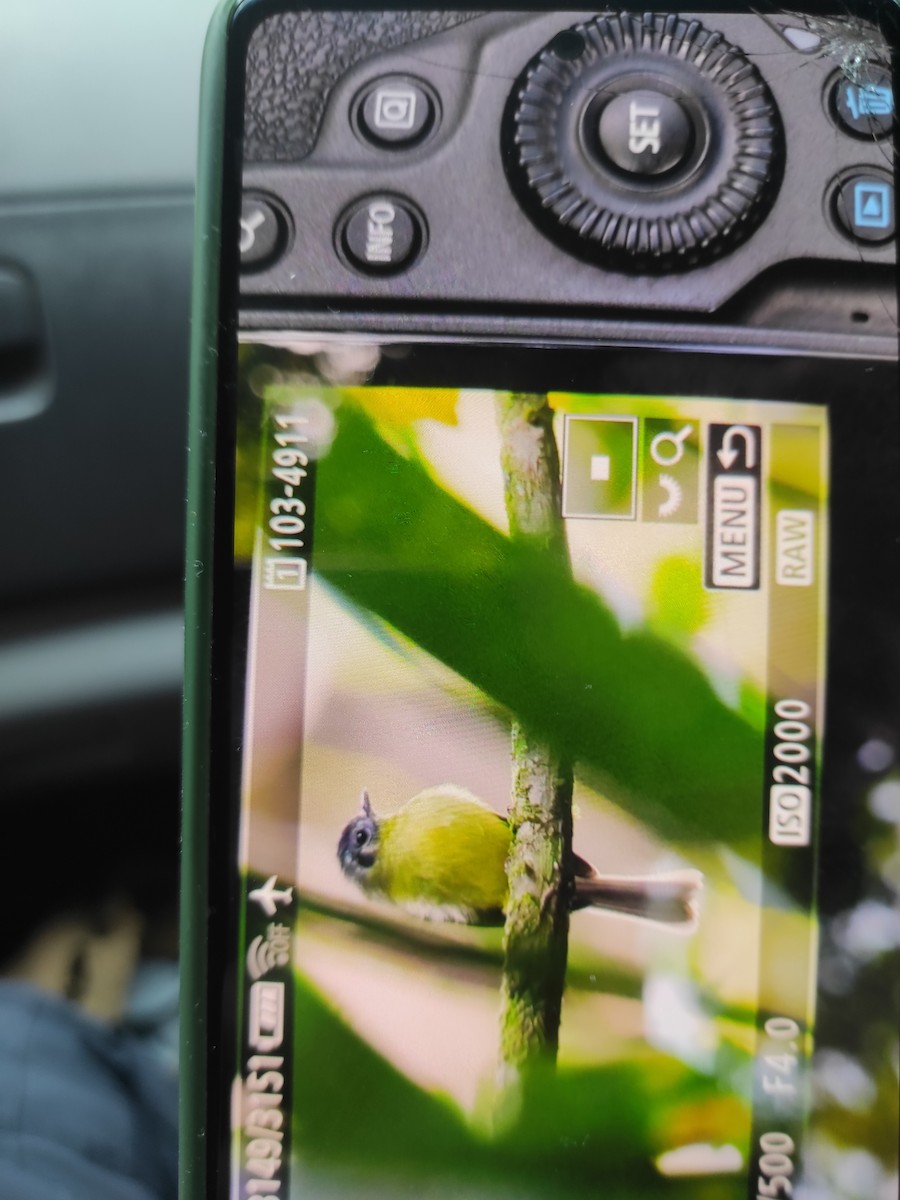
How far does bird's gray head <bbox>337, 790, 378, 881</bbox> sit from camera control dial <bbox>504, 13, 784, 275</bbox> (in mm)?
184

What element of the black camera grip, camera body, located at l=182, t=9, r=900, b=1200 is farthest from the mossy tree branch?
the black camera grip

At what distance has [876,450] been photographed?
0.31 metres

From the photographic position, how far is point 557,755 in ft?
1.01

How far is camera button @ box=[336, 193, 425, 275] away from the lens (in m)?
0.30

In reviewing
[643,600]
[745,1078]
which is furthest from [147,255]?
[745,1078]

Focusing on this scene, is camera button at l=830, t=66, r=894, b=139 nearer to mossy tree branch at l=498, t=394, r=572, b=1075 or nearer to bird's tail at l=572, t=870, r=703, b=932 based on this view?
mossy tree branch at l=498, t=394, r=572, b=1075

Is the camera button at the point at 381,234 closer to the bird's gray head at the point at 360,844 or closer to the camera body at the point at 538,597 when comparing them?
the camera body at the point at 538,597

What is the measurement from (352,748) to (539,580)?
78 mm

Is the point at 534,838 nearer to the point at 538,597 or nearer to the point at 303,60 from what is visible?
the point at 538,597

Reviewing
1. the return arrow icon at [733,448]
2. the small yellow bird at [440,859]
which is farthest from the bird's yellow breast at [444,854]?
the return arrow icon at [733,448]

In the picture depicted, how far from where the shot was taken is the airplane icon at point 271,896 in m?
0.31

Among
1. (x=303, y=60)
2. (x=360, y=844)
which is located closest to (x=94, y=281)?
(x=303, y=60)

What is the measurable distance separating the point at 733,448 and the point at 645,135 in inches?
3.8

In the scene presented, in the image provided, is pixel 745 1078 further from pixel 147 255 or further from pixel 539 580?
pixel 147 255
